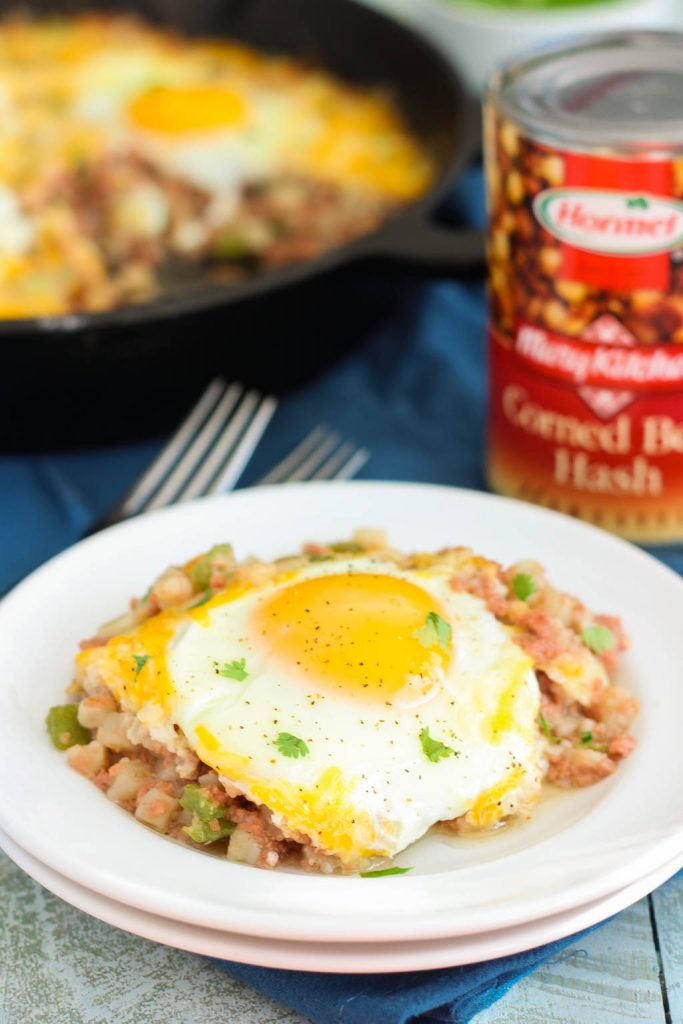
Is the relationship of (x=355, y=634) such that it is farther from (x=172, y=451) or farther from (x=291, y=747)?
(x=172, y=451)

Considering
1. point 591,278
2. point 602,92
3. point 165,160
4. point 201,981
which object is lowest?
point 201,981

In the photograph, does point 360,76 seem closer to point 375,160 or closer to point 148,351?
point 375,160

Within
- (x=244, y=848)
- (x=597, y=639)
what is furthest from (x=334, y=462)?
(x=244, y=848)

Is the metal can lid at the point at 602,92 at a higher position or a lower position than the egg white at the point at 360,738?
higher

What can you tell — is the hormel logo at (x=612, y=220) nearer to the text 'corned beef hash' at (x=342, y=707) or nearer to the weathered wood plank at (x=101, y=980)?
the text 'corned beef hash' at (x=342, y=707)

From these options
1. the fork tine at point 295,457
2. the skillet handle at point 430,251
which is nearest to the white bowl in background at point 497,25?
the skillet handle at point 430,251

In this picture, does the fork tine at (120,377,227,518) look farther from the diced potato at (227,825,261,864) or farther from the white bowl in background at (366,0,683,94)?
the white bowl in background at (366,0,683,94)
